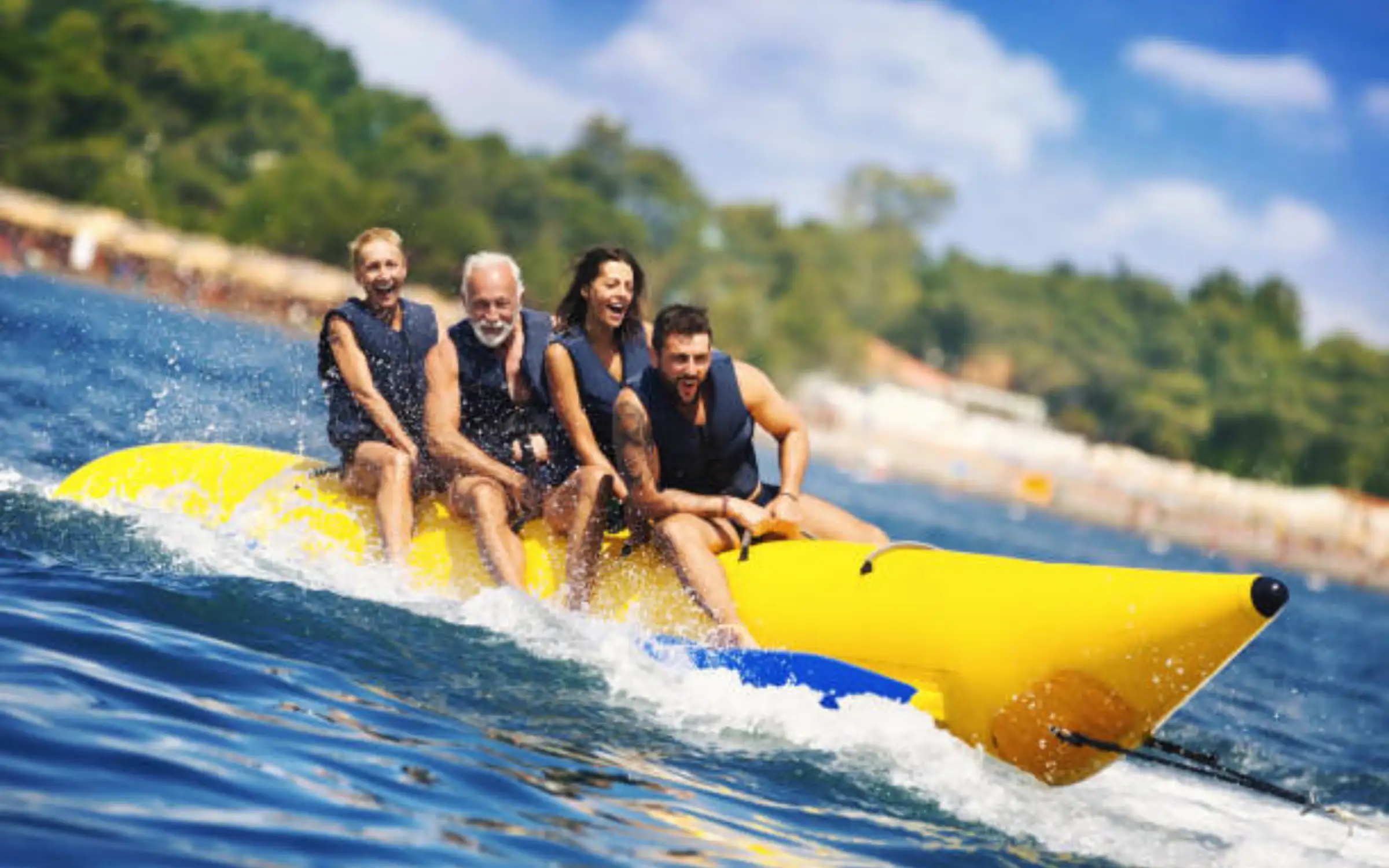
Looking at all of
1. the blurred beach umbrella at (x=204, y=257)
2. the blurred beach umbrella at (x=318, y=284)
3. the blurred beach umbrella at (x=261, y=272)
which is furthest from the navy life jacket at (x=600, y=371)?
the blurred beach umbrella at (x=204, y=257)

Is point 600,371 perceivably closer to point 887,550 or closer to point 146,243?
point 887,550

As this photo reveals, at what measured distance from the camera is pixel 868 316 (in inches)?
2707

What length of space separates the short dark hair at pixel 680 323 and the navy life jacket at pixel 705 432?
19cm

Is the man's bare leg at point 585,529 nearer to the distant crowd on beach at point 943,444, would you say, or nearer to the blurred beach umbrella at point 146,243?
the distant crowd on beach at point 943,444

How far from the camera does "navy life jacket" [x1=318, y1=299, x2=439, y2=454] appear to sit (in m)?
5.60

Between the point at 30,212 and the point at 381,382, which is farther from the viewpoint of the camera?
the point at 30,212

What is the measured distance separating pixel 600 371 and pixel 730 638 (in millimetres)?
987

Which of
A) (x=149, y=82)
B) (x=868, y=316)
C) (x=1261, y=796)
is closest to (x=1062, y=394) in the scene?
(x=868, y=316)

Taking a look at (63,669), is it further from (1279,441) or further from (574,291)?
(1279,441)

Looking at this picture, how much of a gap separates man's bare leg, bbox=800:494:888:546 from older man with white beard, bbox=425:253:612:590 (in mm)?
744

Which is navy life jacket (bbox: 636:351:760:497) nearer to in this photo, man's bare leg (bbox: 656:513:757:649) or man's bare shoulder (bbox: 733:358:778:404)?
man's bare shoulder (bbox: 733:358:778:404)

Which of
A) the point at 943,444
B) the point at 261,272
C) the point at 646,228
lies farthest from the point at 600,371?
the point at 646,228

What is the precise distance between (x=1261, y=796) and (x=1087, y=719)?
1.49 m

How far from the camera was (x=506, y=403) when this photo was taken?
5477mm
